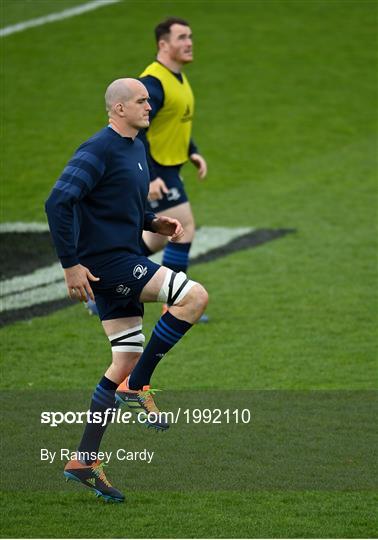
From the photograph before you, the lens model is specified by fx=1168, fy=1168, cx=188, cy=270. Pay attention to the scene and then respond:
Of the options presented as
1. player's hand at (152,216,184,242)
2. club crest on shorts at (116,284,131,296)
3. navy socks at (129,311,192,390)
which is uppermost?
player's hand at (152,216,184,242)

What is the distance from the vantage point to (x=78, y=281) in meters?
6.07

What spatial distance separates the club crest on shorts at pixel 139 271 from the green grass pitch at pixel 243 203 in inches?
45.8

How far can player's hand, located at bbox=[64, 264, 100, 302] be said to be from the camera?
19.9 ft

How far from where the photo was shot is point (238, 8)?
85.0ft

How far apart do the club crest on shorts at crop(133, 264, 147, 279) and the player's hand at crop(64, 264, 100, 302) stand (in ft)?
1.04

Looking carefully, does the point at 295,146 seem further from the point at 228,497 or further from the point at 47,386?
the point at 228,497

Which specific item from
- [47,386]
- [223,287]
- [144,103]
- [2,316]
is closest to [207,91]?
[223,287]

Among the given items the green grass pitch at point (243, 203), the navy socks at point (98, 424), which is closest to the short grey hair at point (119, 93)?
the navy socks at point (98, 424)

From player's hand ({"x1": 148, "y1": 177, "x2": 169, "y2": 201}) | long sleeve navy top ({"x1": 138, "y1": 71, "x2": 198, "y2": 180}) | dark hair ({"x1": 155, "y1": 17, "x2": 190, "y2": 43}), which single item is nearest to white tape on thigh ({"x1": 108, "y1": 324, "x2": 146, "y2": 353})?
player's hand ({"x1": 148, "y1": 177, "x2": 169, "y2": 201})

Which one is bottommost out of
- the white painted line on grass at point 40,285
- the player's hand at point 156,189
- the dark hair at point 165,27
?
the white painted line on grass at point 40,285

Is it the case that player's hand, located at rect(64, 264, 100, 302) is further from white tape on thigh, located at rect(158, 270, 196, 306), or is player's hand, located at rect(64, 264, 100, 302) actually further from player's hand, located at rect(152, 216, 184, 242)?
player's hand, located at rect(152, 216, 184, 242)

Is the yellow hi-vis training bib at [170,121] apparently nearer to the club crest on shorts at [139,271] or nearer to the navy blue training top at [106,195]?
the navy blue training top at [106,195]

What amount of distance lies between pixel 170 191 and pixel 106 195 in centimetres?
361

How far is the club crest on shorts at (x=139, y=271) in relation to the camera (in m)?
6.35
